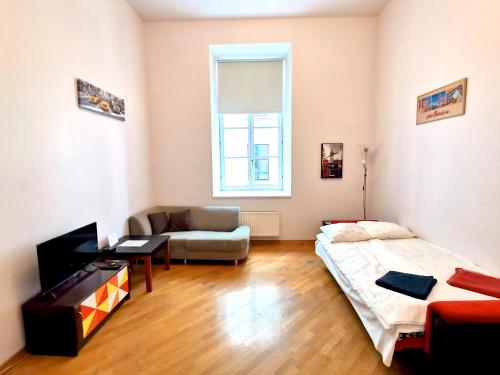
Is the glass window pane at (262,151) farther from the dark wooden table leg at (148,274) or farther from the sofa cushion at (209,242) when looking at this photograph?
the dark wooden table leg at (148,274)

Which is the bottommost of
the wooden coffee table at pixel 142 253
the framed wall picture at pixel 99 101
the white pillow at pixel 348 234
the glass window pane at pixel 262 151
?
the wooden coffee table at pixel 142 253

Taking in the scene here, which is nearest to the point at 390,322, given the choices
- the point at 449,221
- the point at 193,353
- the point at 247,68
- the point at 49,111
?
the point at 193,353

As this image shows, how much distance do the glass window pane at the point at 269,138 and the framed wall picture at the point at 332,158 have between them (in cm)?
92

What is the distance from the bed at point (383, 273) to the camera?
1.68m

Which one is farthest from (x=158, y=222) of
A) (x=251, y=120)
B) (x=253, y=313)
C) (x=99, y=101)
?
(x=251, y=120)

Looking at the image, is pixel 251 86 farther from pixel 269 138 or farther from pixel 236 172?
pixel 236 172

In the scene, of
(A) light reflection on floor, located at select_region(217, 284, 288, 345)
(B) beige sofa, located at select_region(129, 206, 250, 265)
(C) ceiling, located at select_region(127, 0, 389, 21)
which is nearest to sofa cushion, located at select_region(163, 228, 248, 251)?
(B) beige sofa, located at select_region(129, 206, 250, 265)

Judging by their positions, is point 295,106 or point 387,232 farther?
point 295,106

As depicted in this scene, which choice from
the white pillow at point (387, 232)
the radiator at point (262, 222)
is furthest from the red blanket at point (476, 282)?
the radiator at point (262, 222)

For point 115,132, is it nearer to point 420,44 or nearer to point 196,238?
point 196,238

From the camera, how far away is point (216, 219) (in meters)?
4.22

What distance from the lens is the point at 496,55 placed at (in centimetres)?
214

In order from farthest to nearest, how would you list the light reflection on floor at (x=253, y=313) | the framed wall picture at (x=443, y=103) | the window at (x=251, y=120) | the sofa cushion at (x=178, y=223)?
the window at (x=251, y=120) → the sofa cushion at (x=178, y=223) → the framed wall picture at (x=443, y=103) → the light reflection on floor at (x=253, y=313)

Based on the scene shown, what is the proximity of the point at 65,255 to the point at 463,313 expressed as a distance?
304cm
